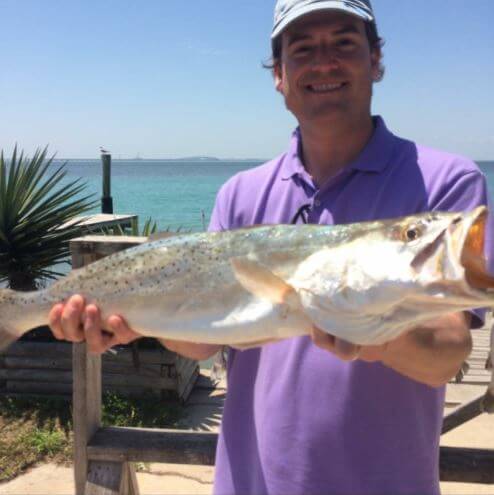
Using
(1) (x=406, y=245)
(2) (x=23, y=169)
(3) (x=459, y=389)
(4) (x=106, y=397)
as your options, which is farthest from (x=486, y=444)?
(2) (x=23, y=169)

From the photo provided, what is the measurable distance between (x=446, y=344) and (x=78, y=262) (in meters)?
2.15

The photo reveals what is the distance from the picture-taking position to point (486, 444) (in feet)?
20.6

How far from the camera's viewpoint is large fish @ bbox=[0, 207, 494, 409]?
2031 mm

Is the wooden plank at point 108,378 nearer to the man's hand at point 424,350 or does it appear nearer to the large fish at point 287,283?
the large fish at point 287,283

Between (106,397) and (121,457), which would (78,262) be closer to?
(121,457)

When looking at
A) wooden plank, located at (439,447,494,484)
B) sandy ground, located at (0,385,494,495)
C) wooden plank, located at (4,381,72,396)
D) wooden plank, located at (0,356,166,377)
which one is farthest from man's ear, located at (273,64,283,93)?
wooden plank, located at (4,381,72,396)

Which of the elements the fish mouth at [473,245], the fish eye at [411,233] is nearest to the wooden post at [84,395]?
the fish eye at [411,233]

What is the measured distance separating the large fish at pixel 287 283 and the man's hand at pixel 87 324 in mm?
42

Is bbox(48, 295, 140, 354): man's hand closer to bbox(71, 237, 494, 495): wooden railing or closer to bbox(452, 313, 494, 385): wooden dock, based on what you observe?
bbox(71, 237, 494, 495): wooden railing

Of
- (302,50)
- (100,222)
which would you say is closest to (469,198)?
(302,50)

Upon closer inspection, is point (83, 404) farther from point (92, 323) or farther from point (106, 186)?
point (106, 186)

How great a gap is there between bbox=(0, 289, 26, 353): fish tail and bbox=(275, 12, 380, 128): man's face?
1809 millimetres

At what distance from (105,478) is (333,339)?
6.56 feet

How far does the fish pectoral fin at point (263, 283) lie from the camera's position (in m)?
2.39
